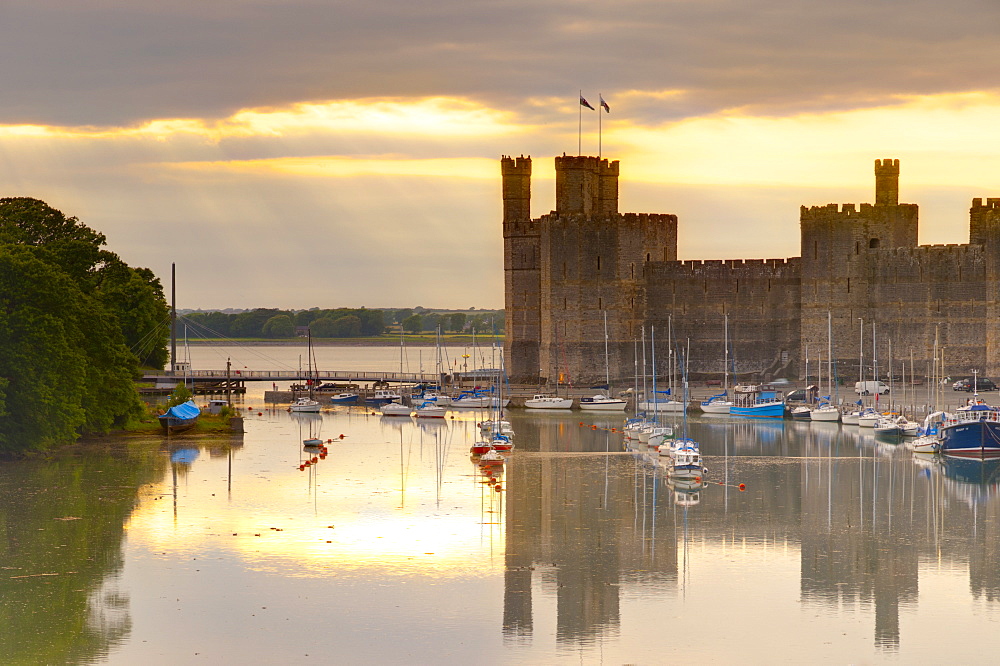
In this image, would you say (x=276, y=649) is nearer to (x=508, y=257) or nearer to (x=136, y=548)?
(x=136, y=548)

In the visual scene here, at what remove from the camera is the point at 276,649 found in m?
22.8

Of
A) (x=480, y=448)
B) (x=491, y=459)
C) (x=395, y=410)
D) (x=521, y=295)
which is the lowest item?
(x=491, y=459)

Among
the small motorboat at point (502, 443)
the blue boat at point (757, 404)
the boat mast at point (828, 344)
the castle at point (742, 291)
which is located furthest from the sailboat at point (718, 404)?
the small motorboat at point (502, 443)

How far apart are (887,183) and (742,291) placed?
8.45 metres

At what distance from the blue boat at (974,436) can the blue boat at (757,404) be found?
14.7 m

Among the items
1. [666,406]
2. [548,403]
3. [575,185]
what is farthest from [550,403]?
[575,185]

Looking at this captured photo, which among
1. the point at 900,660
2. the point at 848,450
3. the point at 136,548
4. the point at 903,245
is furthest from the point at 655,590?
the point at 903,245

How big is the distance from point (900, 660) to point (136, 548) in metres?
15.5

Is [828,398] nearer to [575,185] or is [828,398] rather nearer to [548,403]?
[548,403]

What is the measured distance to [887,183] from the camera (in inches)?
2719

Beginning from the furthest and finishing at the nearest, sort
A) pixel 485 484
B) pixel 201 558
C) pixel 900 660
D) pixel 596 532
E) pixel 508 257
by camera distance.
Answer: pixel 508 257 → pixel 485 484 → pixel 596 532 → pixel 201 558 → pixel 900 660

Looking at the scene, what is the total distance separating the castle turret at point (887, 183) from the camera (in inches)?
2714

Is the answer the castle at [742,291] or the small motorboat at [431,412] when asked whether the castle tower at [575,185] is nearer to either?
the castle at [742,291]

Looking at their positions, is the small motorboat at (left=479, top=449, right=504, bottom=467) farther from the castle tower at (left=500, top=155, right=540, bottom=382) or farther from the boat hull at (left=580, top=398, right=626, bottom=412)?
the castle tower at (left=500, top=155, right=540, bottom=382)
